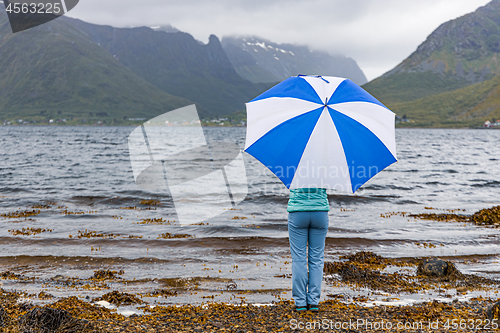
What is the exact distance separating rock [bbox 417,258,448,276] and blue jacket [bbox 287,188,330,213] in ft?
17.6

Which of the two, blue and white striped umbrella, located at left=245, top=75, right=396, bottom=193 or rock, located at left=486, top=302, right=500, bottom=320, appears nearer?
blue and white striped umbrella, located at left=245, top=75, right=396, bottom=193

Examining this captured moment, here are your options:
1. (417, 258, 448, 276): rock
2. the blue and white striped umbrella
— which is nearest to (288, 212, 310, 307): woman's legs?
the blue and white striped umbrella

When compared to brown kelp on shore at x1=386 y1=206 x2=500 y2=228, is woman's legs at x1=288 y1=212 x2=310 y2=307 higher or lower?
higher

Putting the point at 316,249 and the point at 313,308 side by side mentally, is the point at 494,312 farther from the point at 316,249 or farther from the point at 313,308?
the point at 316,249

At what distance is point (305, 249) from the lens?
6.79 meters

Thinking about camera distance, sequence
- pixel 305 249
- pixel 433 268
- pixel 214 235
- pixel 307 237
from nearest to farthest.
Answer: pixel 307 237 < pixel 305 249 < pixel 433 268 < pixel 214 235

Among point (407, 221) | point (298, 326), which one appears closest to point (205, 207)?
point (407, 221)

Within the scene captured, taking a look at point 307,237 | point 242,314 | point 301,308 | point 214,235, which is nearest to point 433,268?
point 301,308

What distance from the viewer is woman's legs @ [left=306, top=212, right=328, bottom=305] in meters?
6.39

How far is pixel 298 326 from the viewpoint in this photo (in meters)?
6.15

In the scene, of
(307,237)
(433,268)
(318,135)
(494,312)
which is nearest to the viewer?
(318,135)

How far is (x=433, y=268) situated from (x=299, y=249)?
5.29 meters

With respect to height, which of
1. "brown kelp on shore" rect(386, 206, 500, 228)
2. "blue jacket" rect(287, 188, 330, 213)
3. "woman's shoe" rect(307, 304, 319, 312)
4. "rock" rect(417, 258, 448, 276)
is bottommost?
"brown kelp on shore" rect(386, 206, 500, 228)

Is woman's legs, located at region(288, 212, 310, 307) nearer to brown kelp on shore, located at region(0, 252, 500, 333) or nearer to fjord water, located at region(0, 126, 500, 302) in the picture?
brown kelp on shore, located at region(0, 252, 500, 333)
